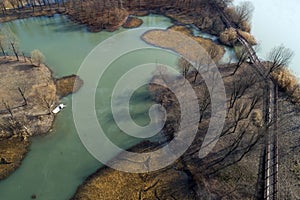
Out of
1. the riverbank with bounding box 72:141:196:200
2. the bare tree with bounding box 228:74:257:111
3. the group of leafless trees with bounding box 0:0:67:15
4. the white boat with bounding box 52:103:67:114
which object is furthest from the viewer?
the group of leafless trees with bounding box 0:0:67:15

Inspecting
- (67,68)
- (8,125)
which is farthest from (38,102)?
(67,68)

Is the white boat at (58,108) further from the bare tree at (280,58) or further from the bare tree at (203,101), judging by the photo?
the bare tree at (280,58)

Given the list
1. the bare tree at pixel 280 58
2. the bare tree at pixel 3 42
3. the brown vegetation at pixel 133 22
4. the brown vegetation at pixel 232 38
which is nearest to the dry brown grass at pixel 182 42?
the brown vegetation at pixel 232 38

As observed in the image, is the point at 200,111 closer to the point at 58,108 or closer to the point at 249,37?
the point at 58,108

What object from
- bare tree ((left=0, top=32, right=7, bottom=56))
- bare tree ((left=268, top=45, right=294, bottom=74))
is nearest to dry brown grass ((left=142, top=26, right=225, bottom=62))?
bare tree ((left=268, top=45, right=294, bottom=74))

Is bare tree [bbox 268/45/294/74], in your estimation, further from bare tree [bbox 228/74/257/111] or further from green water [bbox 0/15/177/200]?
green water [bbox 0/15/177/200]

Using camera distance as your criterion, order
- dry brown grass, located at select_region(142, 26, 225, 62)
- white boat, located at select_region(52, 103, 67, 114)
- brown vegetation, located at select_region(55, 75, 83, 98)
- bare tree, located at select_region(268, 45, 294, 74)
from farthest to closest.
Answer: dry brown grass, located at select_region(142, 26, 225, 62), bare tree, located at select_region(268, 45, 294, 74), brown vegetation, located at select_region(55, 75, 83, 98), white boat, located at select_region(52, 103, 67, 114)
